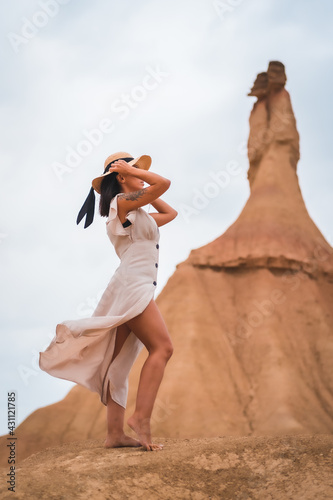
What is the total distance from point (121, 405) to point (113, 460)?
0.74m

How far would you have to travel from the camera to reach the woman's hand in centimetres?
481

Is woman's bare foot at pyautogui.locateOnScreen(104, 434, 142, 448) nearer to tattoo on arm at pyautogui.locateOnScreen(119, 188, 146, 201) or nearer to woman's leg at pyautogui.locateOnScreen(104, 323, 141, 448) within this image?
woman's leg at pyautogui.locateOnScreen(104, 323, 141, 448)

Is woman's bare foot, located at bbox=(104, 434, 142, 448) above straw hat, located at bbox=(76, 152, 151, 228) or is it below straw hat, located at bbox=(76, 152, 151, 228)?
below

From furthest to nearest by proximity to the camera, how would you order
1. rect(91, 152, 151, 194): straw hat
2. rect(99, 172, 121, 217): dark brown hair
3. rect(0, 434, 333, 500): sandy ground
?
rect(91, 152, 151, 194): straw hat, rect(99, 172, 121, 217): dark brown hair, rect(0, 434, 333, 500): sandy ground

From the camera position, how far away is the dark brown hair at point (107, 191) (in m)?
5.02

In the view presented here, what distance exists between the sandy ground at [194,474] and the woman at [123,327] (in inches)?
17.4

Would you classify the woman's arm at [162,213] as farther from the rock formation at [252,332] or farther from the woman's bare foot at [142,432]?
the rock formation at [252,332]

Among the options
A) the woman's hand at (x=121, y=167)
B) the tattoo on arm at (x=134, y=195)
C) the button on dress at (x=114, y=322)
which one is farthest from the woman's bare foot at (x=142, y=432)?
the woman's hand at (x=121, y=167)

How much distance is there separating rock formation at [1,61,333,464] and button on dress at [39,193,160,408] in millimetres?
8996

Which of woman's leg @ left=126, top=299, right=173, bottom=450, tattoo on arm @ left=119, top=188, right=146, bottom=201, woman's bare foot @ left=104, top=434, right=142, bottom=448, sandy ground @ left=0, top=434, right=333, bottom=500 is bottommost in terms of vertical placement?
sandy ground @ left=0, top=434, right=333, bottom=500

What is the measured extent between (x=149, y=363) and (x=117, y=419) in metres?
0.56

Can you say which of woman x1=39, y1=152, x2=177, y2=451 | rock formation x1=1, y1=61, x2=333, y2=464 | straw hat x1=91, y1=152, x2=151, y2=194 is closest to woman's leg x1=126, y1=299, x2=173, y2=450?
woman x1=39, y1=152, x2=177, y2=451

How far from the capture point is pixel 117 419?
15.8ft

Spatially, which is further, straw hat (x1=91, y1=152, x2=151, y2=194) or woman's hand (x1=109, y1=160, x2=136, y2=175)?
straw hat (x1=91, y1=152, x2=151, y2=194)
